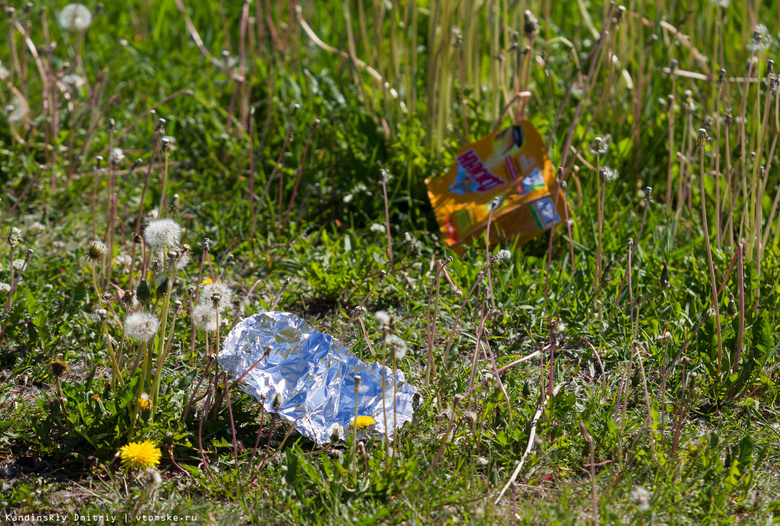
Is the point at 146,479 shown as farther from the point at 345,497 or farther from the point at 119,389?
the point at 345,497

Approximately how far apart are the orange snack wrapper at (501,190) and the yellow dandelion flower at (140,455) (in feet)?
4.34

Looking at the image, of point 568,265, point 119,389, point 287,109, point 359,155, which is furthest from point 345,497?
point 287,109

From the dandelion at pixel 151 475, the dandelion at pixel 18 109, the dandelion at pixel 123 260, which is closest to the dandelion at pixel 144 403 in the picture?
the dandelion at pixel 151 475

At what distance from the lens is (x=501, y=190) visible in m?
2.62

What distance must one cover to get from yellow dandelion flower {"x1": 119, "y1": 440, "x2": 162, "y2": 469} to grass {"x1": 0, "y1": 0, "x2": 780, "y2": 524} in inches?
2.3

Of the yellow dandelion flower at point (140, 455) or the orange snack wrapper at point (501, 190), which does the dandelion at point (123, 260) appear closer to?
the yellow dandelion flower at point (140, 455)

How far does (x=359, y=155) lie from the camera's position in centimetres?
298

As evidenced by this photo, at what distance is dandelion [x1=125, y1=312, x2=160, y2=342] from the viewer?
1.54 m

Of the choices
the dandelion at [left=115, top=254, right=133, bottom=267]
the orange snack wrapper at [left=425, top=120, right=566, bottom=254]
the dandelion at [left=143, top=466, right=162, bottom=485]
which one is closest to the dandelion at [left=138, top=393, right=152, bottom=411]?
the dandelion at [left=143, top=466, right=162, bottom=485]

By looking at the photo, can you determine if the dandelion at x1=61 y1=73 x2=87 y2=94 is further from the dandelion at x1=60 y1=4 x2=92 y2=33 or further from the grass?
the dandelion at x1=60 y1=4 x2=92 y2=33

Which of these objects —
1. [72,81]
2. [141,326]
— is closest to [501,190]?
[141,326]

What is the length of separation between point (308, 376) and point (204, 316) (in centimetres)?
38

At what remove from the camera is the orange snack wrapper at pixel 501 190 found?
2.55 m

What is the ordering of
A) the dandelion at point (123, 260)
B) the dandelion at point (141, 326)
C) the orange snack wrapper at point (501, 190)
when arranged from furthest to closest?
1. the orange snack wrapper at point (501, 190)
2. the dandelion at point (123, 260)
3. the dandelion at point (141, 326)
